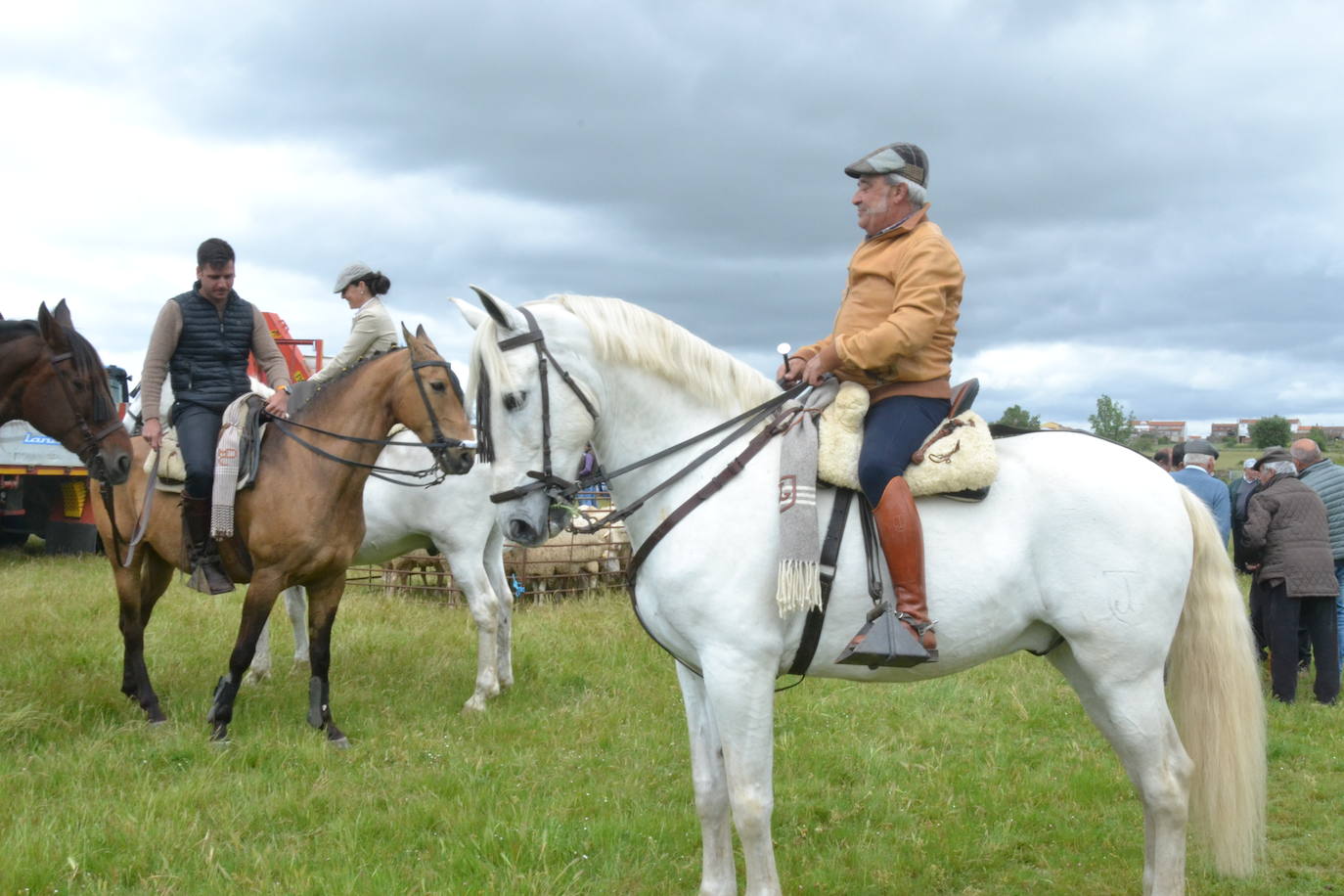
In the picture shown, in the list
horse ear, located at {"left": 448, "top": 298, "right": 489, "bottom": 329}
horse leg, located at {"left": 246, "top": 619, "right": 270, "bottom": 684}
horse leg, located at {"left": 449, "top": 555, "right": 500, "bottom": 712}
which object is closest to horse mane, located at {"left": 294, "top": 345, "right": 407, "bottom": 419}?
horse leg, located at {"left": 449, "top": 555, "right": 500, "bottom": 712}

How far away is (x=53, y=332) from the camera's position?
18.7 ft

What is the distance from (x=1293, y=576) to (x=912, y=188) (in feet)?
20.2

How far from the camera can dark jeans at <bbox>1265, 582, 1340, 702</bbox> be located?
7918 mm

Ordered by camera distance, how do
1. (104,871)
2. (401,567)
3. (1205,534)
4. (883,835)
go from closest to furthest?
(1205,534) < (104,871) < (883,835) < (401,567)

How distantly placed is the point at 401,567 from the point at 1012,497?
9934mm

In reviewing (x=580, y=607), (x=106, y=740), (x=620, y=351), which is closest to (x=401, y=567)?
(x=580, y=607)

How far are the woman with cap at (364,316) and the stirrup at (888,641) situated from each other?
16.3 feet

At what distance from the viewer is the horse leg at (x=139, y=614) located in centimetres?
670

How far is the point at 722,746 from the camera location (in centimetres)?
360

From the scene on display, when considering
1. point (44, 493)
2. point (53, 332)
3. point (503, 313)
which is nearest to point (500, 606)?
point (53, 332)

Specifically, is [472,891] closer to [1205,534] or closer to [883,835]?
[883,835]

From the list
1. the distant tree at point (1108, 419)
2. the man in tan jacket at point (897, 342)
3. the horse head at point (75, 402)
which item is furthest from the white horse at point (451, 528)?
the distant tree at point (1108, 419)

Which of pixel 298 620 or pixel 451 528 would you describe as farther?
pixel 298 620

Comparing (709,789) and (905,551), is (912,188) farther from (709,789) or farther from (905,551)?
(709,789)
